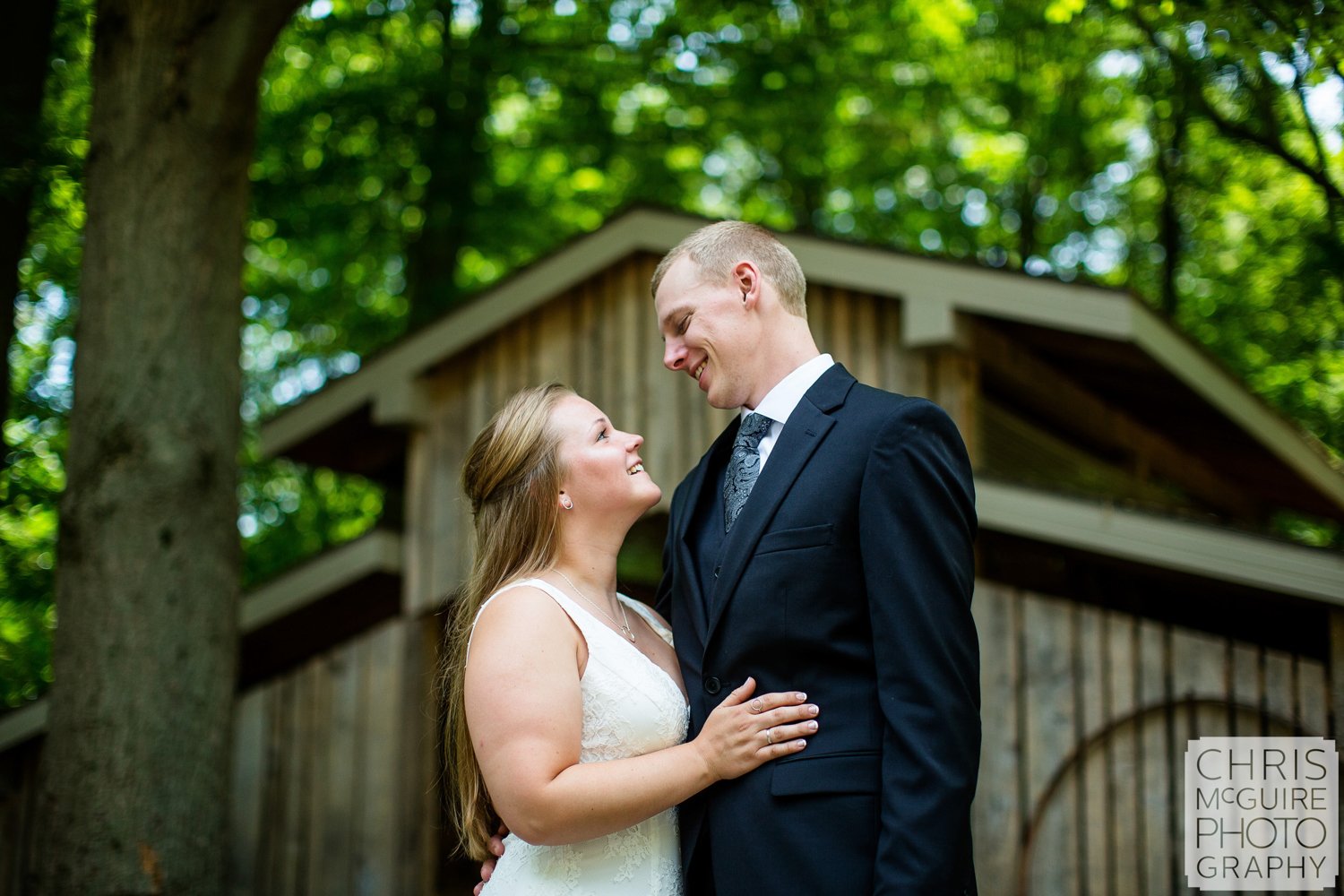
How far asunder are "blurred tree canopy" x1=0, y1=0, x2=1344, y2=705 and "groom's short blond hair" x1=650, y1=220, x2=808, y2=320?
17.9 feet

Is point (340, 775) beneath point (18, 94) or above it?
beneath

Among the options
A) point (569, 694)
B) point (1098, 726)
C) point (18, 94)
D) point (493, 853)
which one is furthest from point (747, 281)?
point (18, 94)

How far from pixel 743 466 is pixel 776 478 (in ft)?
0.68

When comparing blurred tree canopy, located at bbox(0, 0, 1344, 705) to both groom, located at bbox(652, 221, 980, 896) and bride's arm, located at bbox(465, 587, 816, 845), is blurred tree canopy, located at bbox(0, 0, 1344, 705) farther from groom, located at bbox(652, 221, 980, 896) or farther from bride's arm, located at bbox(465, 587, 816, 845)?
bride's arm, located at bbox(465, 587, 816, 845)

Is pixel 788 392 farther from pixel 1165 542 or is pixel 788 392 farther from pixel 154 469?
pixel 154 469

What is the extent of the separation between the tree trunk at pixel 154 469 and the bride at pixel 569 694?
2.39m

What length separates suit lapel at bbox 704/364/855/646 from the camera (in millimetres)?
2715

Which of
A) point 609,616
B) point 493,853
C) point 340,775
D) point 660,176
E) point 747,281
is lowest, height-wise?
point 493,853

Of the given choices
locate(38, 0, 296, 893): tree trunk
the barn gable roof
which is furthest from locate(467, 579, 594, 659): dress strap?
the barn gable roof

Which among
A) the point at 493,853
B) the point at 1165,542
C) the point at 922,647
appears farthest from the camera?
the point at 1165,542

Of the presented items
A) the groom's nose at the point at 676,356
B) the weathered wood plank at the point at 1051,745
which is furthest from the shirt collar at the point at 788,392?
the weathered wood plank at the point at 1051,745

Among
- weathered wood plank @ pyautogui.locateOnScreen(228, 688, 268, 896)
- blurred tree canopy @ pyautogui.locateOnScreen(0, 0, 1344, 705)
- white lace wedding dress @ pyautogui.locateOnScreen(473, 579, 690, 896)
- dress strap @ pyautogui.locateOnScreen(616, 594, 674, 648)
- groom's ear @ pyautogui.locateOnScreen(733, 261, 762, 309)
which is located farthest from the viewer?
blurred tree canopy @ pyautogui.locateOnScreen(0, 0, 1344, 705)

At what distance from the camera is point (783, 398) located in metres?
2.96

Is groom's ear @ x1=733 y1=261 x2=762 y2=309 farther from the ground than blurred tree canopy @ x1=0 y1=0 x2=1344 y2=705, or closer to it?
closer to it
